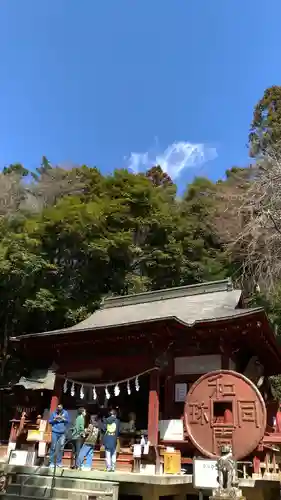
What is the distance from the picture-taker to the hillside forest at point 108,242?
20.8 m

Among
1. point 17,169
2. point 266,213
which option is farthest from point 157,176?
point 266,213

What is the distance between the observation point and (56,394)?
1279 cm

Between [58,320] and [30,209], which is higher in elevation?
[30,209]

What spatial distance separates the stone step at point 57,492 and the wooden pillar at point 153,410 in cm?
184

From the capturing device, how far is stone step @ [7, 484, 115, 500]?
8.70 meters

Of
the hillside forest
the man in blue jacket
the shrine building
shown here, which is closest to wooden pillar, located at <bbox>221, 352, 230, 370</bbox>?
the shrine building

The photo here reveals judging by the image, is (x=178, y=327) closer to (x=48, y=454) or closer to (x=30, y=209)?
(x=48, y=454)

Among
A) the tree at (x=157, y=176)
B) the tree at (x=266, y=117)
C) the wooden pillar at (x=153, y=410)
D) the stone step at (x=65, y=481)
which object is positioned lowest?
the stone step at (x=65, y=481)

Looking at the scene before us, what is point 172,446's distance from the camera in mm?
10859

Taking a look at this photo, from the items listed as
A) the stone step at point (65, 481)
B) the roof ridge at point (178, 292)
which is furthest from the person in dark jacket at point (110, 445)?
the roof ridge at point (178, 292)

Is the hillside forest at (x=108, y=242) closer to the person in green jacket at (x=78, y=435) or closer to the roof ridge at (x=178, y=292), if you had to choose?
the roof ridge at (x=178, y=292)

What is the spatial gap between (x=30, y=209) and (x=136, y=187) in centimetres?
740

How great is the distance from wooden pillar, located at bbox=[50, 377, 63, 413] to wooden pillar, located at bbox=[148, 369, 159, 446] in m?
3.26

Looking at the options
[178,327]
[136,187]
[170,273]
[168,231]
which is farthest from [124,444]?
[136,187]
